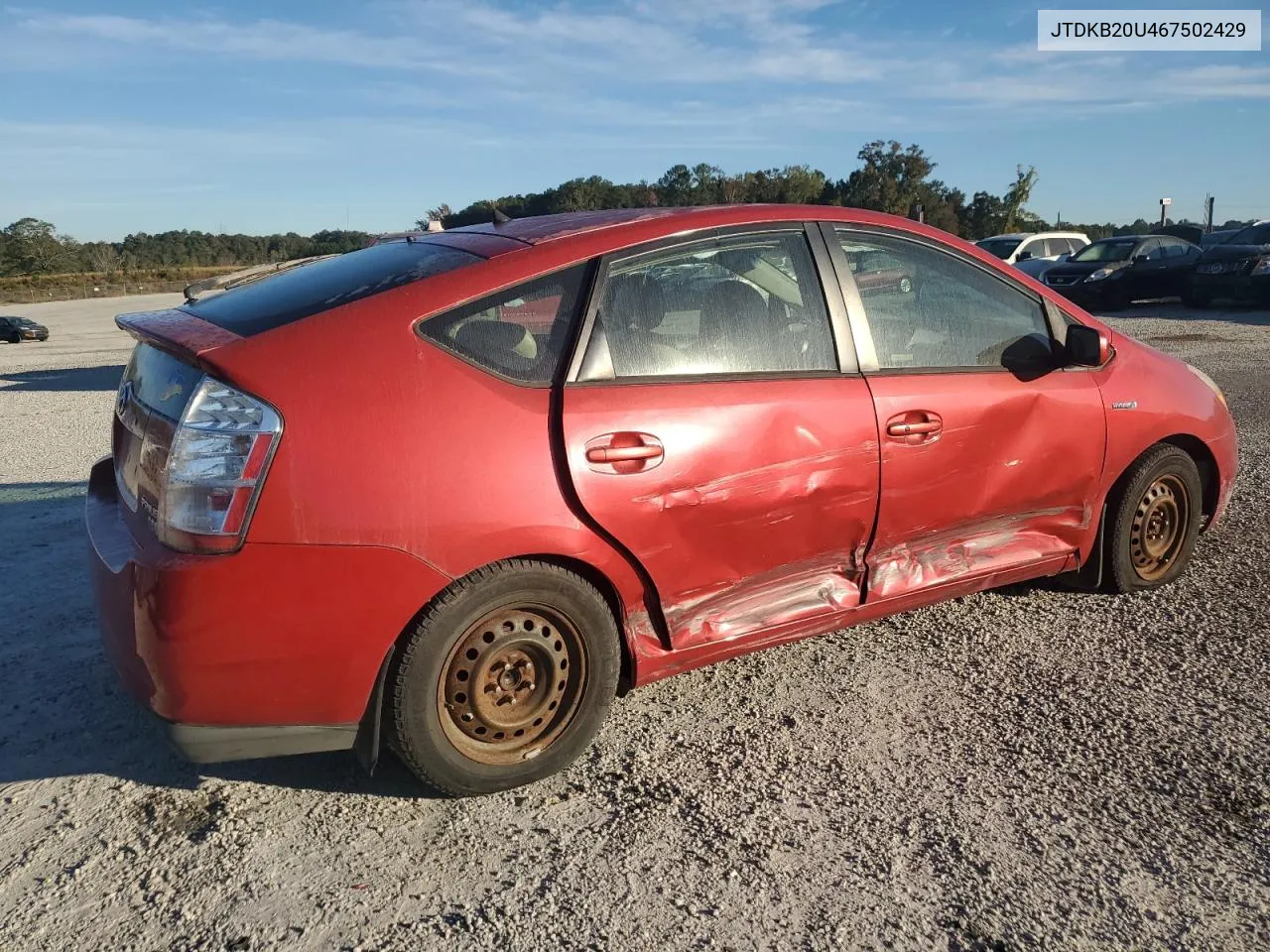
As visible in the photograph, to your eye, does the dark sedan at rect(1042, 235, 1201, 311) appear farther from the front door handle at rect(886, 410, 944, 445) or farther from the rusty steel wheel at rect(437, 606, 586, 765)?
the rusty steel wheel at rect(437, 606, 586, 765)

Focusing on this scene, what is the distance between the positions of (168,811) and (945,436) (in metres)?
2.71

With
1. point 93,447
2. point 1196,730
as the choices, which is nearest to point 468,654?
point 1196,730

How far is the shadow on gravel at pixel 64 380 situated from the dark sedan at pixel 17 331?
1498cm

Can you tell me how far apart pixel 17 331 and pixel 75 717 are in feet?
101

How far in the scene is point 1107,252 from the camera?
19.5m

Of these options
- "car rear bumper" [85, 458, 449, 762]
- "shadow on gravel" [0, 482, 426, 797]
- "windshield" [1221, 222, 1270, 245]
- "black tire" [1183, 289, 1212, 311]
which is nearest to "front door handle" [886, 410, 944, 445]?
"car rear bumper" [85, 458, 449, 762]

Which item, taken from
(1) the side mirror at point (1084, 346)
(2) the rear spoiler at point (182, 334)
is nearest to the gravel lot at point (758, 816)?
(1) the side mirror at point (1084, 346)

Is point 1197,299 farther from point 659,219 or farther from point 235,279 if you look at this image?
point 235,279

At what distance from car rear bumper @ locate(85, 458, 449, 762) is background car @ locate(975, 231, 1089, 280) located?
829 inches

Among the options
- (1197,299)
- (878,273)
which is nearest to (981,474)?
(878,273)

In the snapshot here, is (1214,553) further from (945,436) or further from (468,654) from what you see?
(468,654)

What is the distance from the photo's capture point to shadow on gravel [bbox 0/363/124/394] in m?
13.1

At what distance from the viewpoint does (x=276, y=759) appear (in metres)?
3.02

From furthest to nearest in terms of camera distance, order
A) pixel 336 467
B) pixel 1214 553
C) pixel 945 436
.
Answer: pixel 1214 553
pixel 945 436
pixel 336 467
